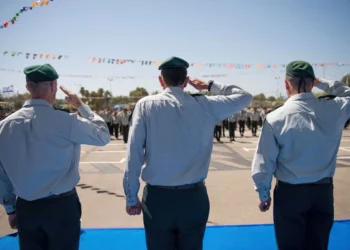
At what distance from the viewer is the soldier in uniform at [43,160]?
6.61ft

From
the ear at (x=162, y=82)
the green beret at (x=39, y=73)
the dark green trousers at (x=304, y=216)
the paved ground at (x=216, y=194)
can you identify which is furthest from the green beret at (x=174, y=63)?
the paved ground at (x=216, y=194)

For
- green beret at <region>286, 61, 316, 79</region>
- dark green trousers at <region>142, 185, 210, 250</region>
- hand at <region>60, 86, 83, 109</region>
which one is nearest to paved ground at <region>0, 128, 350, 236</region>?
dark green trousers at <region>142, 185, 210, 250</region>

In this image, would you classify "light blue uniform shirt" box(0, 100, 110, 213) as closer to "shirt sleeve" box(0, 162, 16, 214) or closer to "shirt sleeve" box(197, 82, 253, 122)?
"shirt sleeve" box(0, 162, 16, 214)

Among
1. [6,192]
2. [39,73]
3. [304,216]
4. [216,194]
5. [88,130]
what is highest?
[39,73]

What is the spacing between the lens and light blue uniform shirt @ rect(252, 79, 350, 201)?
7.25 feet

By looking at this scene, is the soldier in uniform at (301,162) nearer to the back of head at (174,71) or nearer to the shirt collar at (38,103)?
the back of head at (174,71)

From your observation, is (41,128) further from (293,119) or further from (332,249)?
(332,249)

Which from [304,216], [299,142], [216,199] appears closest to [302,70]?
[299,142]

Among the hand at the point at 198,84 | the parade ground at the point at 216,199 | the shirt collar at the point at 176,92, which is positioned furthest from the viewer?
the parade ground at the point at 216,199

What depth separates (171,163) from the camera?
205cm

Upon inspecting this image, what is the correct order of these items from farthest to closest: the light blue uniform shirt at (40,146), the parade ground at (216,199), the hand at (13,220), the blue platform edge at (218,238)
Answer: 1. the parade ground at (216,199)
2. the blue platform edge at (218,238)
3. the hand at (13,220)
4. the light blue uniform shirt at (40,146)

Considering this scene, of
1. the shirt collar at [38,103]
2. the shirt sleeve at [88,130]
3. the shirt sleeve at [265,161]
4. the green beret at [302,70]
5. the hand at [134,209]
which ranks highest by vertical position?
the green beret at [302,70]

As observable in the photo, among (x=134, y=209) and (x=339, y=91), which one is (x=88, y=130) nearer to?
(x=134, y=209)

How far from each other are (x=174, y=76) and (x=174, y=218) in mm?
1035
